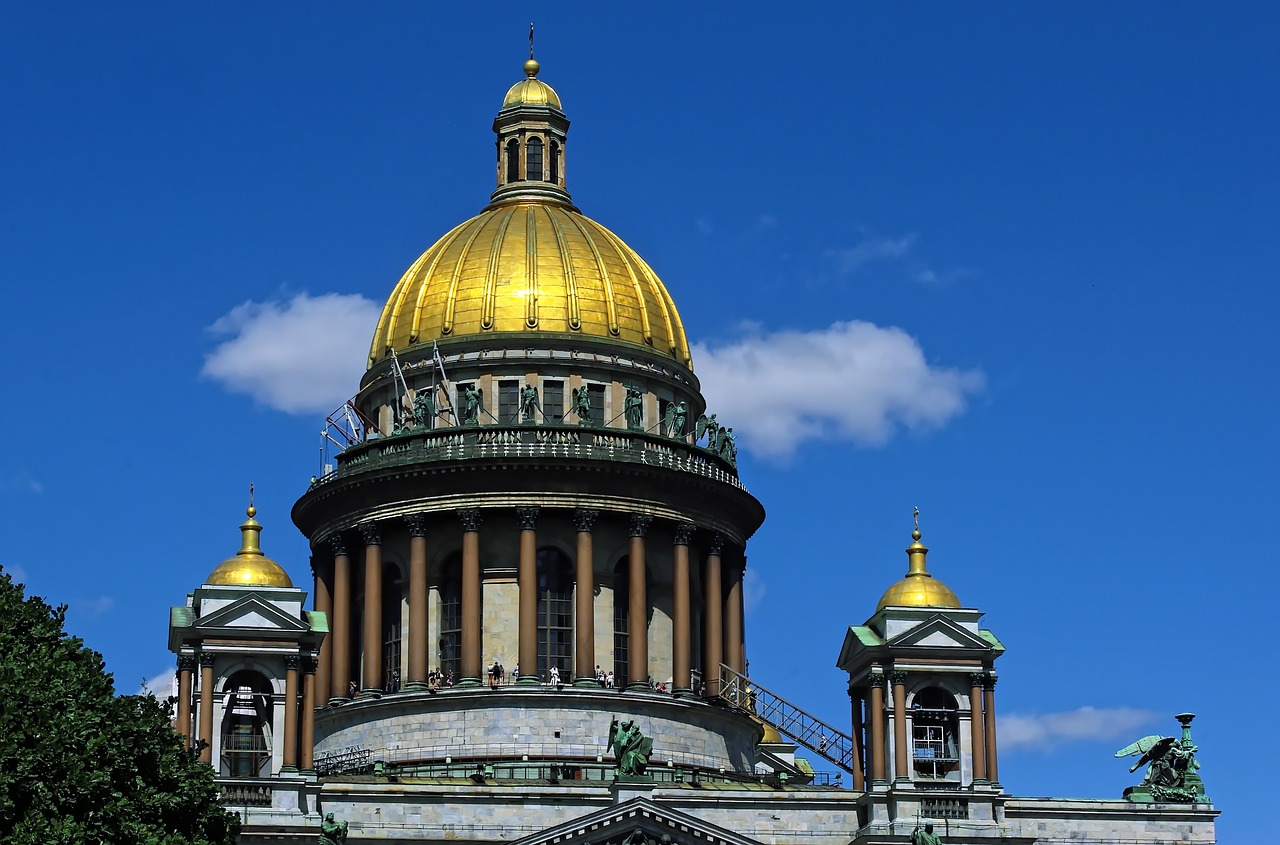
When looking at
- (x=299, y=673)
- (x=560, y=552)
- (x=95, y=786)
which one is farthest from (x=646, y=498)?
(x=95, y=786)

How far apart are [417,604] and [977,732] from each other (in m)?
20.9

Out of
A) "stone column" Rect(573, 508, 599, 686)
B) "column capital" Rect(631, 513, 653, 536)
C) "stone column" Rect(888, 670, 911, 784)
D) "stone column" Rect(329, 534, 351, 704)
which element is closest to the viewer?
"stone column" Rect(888, 670, 911, 784)

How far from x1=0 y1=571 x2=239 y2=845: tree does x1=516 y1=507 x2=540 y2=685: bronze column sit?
2571 centimetres

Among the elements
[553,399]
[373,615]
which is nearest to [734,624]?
[553,399]

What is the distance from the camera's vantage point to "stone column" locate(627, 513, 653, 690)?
10706 cm

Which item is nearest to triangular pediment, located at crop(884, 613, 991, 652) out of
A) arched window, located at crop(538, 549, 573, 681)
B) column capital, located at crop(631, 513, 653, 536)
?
column capital, located at crop(631, 513, 653, 536)

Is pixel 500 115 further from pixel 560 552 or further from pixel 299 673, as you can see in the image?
pixel 299 673

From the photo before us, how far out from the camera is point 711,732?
108 meters

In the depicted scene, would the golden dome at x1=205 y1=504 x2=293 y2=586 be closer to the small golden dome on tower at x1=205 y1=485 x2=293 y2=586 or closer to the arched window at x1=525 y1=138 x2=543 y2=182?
the small golden dome on tower at x1=205 y1=485 x2=293 y2=586

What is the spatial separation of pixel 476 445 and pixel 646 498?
20.6ft

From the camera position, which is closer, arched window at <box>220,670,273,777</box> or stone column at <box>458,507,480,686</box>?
arched window at <box>220,670,273,777</box>

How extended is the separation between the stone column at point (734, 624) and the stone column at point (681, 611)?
9.96ft

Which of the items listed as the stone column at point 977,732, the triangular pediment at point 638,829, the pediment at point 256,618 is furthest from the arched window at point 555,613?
the stone column at point 977,732

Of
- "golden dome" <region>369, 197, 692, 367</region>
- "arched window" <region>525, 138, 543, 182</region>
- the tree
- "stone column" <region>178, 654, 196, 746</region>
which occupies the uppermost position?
"arched window" <region>525, 138, 543, 182</region>
